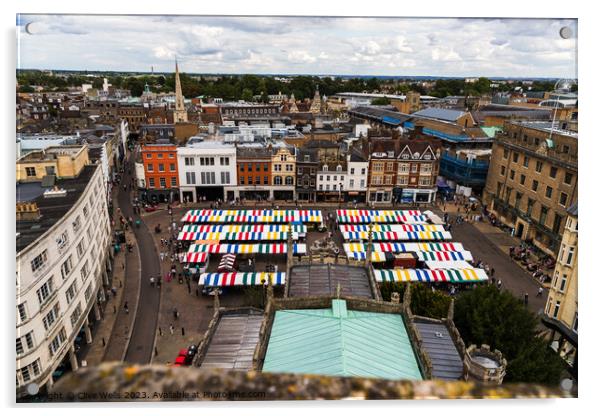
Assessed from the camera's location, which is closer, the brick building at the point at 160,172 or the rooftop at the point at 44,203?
the rooftop at the point at 44,203

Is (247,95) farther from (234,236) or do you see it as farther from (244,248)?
(244,248)

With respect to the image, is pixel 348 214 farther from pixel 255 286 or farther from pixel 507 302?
pixel 507 302

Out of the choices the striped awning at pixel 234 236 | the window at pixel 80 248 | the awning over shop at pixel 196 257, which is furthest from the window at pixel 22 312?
the striped awning at pixel 234 236

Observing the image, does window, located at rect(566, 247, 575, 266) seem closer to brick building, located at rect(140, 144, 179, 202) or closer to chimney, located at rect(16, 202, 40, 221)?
chimney, located at rect(16, 202, 40, 221)

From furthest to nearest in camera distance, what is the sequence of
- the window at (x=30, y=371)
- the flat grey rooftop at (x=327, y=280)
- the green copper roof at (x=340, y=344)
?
the flat grey rooftop at (x=327, y=280)
the window at (x=30, y=371)
the green copper roof at (x=340, y=344)

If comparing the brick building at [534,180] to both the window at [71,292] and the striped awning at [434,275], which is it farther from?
the window at [71,292]

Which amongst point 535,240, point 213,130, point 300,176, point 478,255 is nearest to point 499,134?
point 535,240
